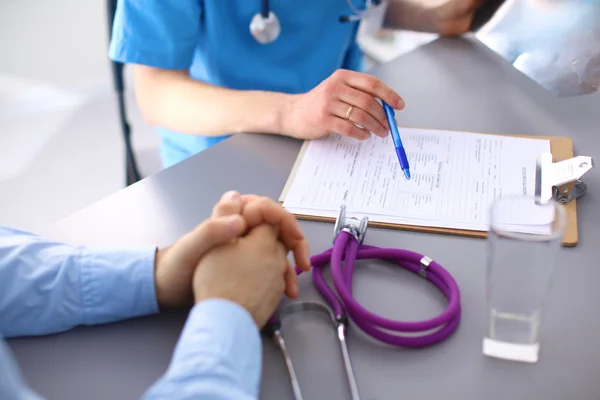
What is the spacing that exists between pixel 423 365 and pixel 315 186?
309 millimetres

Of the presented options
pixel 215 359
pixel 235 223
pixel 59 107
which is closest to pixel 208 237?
pixel 235 223

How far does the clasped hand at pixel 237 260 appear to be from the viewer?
0.60m

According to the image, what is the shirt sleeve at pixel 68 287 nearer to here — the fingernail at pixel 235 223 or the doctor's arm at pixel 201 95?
the fingernail at pixel 235 223

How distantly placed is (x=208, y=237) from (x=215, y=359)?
130 mm

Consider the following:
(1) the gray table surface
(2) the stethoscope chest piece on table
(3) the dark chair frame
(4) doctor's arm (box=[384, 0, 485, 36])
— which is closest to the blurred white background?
(3) the dark chair frame

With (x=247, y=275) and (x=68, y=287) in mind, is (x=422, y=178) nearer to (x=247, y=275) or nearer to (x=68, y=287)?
(x=247, y=275)

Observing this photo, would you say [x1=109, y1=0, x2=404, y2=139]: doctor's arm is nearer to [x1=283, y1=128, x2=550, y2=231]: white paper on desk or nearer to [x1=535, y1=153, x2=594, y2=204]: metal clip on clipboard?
[x1=283, y1=128, x2=550, y2=231]: white paper on desk

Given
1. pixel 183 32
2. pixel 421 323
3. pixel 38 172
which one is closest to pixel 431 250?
pixel 421 323

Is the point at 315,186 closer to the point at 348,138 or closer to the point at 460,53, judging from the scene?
the point at 348,138

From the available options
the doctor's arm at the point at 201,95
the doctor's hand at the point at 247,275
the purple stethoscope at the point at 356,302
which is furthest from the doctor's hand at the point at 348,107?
the doctor's hand at the point at 247,275

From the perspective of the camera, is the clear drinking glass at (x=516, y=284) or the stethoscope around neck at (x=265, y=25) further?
the stethoscope around neck at (x=265, y=25)

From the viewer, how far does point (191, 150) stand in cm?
116

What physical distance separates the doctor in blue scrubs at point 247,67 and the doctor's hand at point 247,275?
32 centimetres

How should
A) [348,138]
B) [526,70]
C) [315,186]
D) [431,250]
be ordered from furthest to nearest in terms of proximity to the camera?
[526,70] < [348,138] < [315,186] < [431,250]
